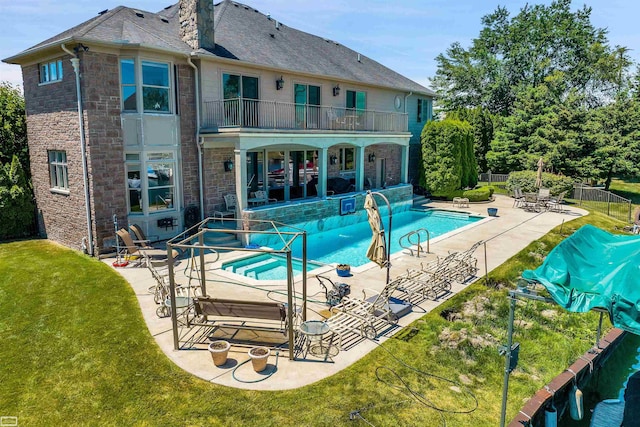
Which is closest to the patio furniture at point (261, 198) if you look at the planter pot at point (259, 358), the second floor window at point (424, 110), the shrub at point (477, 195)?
the planter pot at point (259, 358)

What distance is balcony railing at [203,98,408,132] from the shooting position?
16031 mm

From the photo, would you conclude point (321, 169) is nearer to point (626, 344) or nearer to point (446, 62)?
point (626, 344)

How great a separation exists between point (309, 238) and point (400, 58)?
3018 centimetres

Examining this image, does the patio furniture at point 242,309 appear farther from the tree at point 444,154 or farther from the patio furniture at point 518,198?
the patio furniture at point 518,198

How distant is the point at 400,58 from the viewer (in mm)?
42688

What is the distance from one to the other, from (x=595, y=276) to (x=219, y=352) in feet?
19.6

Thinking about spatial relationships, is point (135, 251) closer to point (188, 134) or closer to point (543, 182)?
point (188, 134)

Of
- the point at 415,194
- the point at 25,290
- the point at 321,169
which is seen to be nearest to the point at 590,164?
the point at 415,194

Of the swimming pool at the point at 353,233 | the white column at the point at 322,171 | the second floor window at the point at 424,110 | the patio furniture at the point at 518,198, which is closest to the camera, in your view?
the swimming pool at the point at 353,233

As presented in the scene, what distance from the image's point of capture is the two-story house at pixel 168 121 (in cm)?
1363

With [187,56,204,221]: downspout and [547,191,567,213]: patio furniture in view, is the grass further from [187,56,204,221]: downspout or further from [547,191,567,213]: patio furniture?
[547,191,567,213]: patio furniture

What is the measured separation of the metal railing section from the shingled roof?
1136cm

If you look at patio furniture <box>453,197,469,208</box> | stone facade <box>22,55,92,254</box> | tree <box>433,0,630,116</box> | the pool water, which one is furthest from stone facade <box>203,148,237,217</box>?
tree <box>433,0,630,116</box>

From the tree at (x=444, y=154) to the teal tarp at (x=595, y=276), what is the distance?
1883cm
